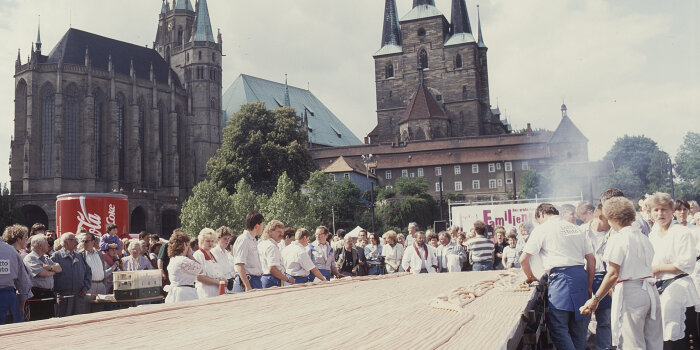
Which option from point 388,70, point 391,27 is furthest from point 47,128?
point 391,27

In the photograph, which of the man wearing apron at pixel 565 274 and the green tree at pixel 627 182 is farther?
the green tree at pixel 627 182

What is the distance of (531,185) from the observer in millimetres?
70812

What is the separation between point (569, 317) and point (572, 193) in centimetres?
6243

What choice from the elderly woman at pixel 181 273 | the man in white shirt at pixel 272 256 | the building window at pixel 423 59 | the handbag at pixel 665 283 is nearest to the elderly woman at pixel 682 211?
the handbag at pixel 665 283

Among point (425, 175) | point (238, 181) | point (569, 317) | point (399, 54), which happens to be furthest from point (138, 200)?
point (569, 317)

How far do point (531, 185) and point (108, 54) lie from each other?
4899 centimetres

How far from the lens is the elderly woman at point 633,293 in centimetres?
522

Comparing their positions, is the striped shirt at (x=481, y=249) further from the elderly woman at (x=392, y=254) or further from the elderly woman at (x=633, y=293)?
the elderly woman at (x=633, y=293)

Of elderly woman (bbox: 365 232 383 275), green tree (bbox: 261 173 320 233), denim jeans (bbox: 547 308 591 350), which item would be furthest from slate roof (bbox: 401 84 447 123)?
denim jeans (bbox: 547 308 591 350)

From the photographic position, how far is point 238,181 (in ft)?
169

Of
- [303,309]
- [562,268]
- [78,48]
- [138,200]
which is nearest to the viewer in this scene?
[303,309]

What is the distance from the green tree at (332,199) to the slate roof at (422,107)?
24.2 m

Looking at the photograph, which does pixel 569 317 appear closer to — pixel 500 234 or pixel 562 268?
pixel 562 268

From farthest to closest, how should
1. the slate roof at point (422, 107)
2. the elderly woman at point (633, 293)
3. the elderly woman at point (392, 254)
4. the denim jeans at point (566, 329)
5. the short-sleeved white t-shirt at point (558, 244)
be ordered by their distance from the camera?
the slate roof at point (422, 107) < the elderly woman at point (392, 254) < the short-sleeved white t-shirt at point (558, 244) < the denim jeans at point (566, 329) < the elderly woman at point (633, 293)
